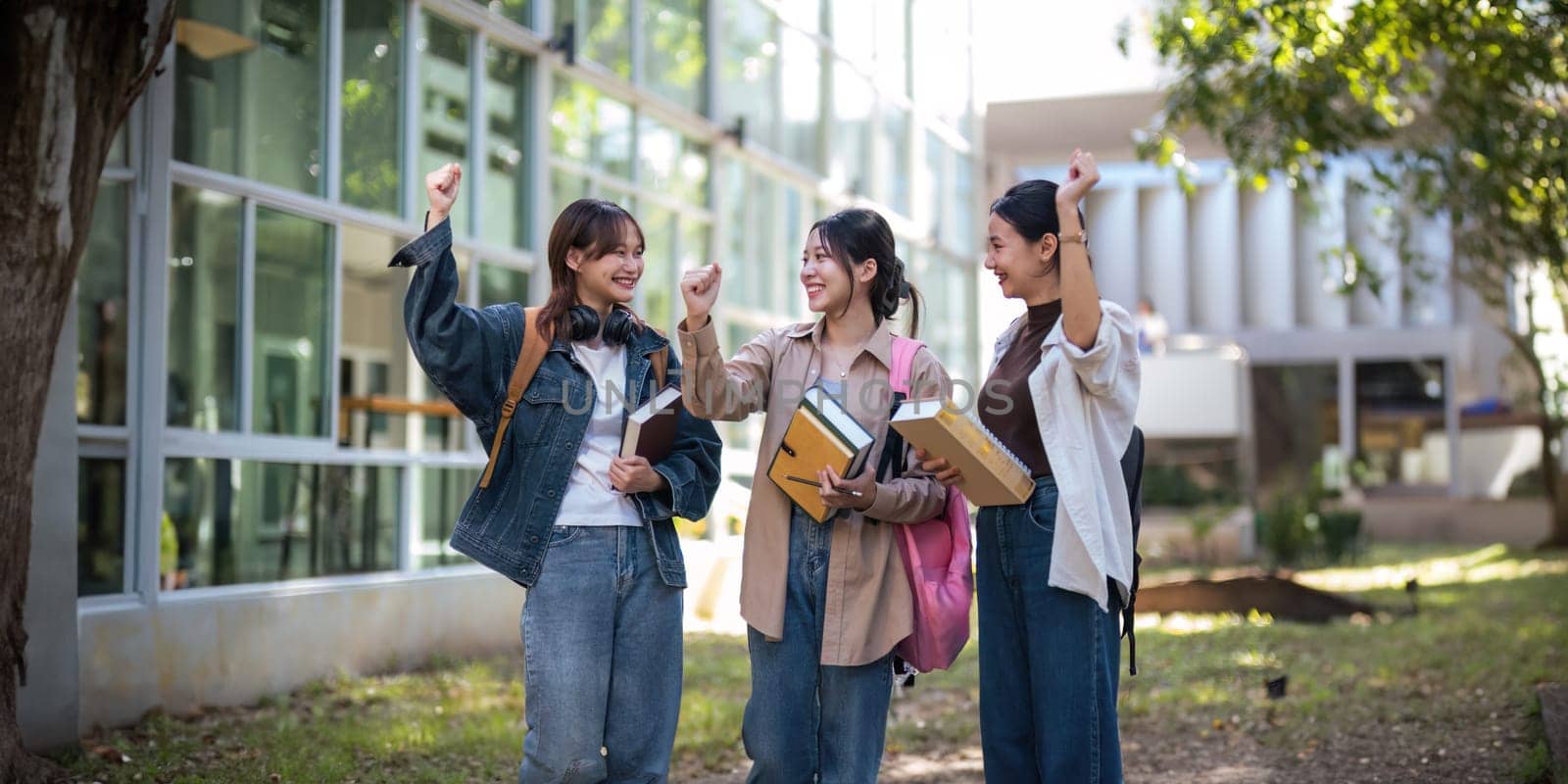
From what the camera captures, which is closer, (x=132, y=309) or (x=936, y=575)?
(x=936, y=575)

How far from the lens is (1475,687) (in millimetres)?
7566

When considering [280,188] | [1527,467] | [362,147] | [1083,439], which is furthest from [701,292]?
[1527,467]

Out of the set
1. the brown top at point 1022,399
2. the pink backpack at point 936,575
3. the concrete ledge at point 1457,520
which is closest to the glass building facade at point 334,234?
the pink backpack at point 936,575

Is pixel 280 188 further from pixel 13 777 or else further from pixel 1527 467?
pixel 1527 467

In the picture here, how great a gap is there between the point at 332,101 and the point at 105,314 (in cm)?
→ 192

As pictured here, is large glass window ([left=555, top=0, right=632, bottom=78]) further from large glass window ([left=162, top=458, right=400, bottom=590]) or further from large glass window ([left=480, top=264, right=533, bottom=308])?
large glass window ([left=162, top=458, right=400, bottom=590])

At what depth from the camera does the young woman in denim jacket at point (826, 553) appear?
3506 mm

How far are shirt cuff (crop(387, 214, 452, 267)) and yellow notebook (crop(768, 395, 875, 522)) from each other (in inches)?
35.1

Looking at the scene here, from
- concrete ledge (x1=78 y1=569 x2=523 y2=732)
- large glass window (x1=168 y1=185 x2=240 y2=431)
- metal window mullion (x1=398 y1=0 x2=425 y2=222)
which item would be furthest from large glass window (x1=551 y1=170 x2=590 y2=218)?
large glass window (x1=168 y1=185 x2=240 y2=431)

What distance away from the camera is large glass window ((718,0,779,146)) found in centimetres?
1323

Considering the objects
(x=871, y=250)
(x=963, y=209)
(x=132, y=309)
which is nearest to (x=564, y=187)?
(x=132, y=309)

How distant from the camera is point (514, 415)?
3.49m

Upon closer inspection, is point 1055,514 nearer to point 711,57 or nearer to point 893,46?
→ point 711,57

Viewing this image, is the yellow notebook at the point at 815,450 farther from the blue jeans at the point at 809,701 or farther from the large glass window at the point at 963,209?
the large glass window at the point at 963,209
